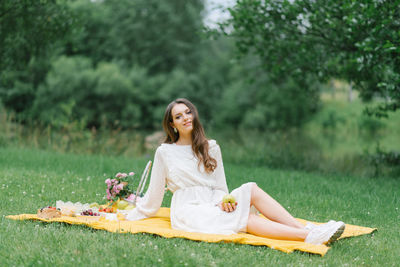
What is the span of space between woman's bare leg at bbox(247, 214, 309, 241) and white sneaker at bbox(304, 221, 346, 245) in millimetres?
72

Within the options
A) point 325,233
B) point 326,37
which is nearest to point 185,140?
point 325,233

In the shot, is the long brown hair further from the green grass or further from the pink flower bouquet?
the green grass

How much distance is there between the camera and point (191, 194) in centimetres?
511

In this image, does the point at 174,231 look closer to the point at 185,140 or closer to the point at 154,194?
the point at 154,194

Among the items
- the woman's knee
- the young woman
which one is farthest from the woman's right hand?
the woman's knee

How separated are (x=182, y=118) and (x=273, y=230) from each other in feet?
5.60

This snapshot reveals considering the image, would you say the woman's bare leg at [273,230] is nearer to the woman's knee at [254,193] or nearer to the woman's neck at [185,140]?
the woman's knee at [254,193]

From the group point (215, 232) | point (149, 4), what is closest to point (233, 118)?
point (149, 4)

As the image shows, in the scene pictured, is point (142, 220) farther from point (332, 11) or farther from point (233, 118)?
point (233, 118)

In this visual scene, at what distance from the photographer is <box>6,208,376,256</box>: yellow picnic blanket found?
4.26 metres

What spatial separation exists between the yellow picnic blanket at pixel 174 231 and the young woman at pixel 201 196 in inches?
4.9

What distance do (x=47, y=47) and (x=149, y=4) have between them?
2172cm

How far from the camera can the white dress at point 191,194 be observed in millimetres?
4703

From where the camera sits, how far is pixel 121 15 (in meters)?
33.0
